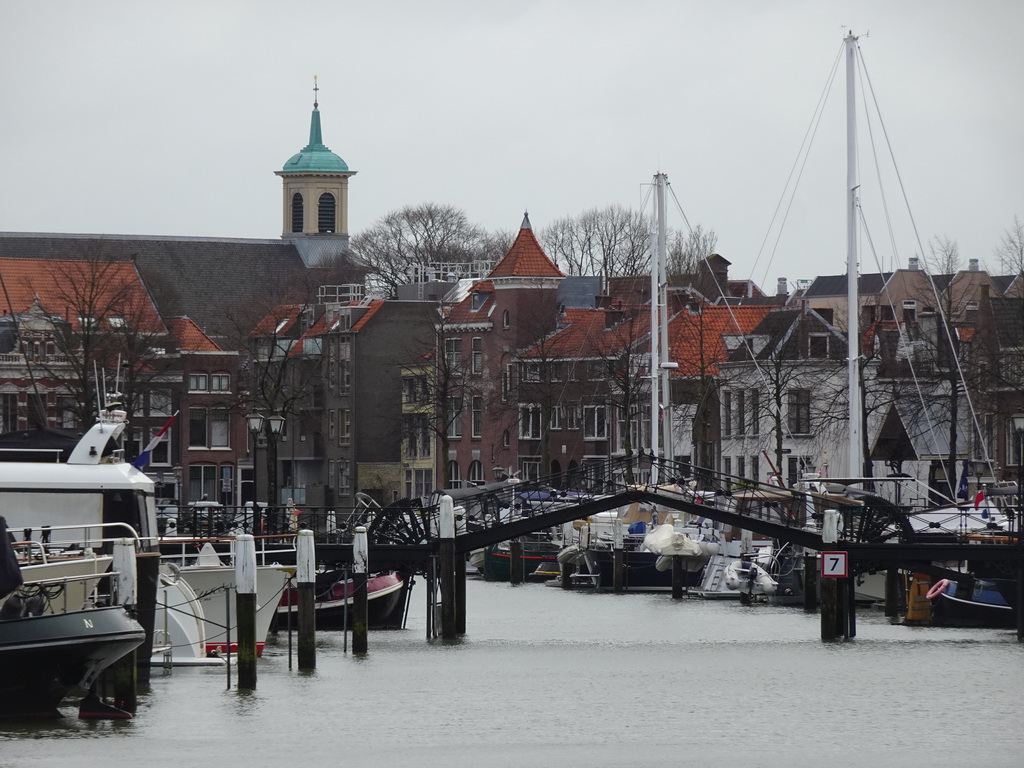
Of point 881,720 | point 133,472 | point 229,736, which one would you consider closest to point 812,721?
point 881,720

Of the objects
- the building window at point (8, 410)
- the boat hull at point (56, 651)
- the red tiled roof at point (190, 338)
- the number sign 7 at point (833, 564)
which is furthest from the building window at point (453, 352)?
the boat hull at point (56, 651)

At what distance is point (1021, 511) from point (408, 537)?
1380cm

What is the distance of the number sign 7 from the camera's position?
45.9 metres

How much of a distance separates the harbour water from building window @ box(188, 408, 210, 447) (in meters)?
66.1

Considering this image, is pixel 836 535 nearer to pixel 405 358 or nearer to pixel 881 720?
pixel 881 720

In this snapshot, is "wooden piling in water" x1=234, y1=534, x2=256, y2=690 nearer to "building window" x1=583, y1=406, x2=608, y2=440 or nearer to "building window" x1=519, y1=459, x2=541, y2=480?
"building window" x1=583, y1=406, x2=608, y2=440

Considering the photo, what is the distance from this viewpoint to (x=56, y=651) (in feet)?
98.8

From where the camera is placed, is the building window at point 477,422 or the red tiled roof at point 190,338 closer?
the building window at point 477,422

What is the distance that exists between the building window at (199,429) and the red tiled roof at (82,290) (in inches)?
359

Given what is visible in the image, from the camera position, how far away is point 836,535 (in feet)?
154

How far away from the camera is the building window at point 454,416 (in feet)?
352

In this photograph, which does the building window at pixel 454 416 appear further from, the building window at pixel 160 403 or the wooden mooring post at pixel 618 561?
the wooden mooring post at pixel 618 561

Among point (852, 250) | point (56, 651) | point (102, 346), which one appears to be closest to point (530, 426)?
point (102, 346)

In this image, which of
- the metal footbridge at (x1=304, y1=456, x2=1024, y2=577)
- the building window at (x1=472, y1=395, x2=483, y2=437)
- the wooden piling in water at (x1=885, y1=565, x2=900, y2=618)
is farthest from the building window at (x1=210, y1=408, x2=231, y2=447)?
the metal footbridge at (x1=304, y1=456, x2=1024, y2=577)
